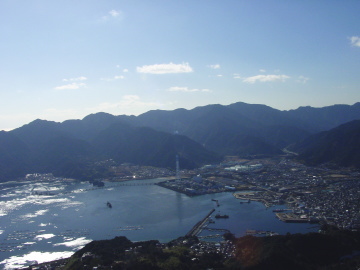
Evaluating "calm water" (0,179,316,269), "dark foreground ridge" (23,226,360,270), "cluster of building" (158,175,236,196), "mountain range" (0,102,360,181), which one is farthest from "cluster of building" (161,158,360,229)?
"mountain range" (0,102,360,181)

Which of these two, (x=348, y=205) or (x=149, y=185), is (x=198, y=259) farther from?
(x=149, y=185)

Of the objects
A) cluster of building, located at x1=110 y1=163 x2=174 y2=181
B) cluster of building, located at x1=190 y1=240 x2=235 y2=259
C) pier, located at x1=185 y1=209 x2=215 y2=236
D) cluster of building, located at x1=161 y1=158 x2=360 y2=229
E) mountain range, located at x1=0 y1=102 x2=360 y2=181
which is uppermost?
mountain range, located at x1=0 y1=102 x2=360 y2=181

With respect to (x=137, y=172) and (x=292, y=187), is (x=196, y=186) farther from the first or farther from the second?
(x=137, y=172)

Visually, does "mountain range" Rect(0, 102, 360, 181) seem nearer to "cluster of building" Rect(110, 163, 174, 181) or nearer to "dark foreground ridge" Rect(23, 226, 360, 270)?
"cluster of building" Rect(110, 163, 174, 181)

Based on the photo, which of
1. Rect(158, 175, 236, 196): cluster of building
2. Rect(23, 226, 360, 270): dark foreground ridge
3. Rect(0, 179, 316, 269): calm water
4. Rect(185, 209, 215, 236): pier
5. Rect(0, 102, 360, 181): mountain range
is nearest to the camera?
Rect(23, 226, 360, 270): dark foreground ridge

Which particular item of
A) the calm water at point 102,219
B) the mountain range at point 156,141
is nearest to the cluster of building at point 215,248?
the calm water at point 102,219

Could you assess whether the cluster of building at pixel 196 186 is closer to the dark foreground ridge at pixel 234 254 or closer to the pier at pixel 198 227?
the pier at pixel 198 227

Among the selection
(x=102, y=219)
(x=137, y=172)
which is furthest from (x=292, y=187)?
(x=137, y=172)

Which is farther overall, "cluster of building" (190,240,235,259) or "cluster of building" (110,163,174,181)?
"cluster of building" (110,163,174,181)
